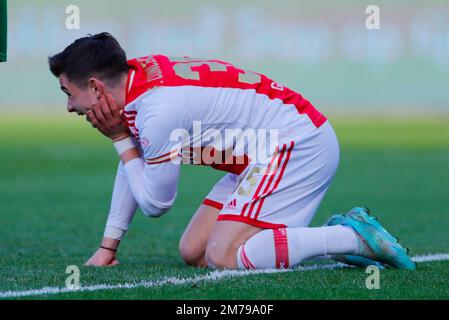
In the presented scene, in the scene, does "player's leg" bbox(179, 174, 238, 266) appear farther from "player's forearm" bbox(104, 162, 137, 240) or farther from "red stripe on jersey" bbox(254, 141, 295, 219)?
"red stripe on jersey" bbox(254, 141, 295, 219)

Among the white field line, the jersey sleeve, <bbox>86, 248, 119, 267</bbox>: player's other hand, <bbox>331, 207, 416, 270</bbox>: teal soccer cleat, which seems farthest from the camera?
<bbox>86, 248, 119, 267</bbox>: player's other hand

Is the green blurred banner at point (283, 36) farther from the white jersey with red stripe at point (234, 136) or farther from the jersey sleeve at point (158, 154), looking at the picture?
the jersey sleeve at point (158, 154)

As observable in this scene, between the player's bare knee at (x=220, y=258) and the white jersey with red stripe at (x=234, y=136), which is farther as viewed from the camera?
the player's bare knee at (x=220, y=258)

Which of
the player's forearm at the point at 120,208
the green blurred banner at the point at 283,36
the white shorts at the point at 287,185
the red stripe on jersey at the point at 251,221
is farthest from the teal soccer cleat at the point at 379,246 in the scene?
the green blurred banner at the point at 283,36

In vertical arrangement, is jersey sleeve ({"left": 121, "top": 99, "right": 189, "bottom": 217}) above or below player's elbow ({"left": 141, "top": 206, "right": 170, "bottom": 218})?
above

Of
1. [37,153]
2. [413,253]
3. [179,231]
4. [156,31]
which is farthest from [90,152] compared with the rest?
[413,253]

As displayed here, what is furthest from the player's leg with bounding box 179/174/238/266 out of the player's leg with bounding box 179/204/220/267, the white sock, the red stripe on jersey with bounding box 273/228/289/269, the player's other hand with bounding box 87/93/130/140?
the player's other hand with bounding box 87/93/130/140

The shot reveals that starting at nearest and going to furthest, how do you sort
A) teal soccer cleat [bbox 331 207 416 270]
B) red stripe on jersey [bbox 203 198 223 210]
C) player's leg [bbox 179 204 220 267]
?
teal soccer cleat [bbox 331 207 416 270] < player's leg [bbox 179 204 220 267] < red stripe on jersey [bbox 203 198 223 210]

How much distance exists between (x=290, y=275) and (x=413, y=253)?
143cm

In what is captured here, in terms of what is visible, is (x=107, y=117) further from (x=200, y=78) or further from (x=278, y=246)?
(x=278, y=246)

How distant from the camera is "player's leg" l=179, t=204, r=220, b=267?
17.6 feet

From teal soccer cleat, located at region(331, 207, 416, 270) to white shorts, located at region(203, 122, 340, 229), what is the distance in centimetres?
29

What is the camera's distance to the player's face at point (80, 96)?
481cm
